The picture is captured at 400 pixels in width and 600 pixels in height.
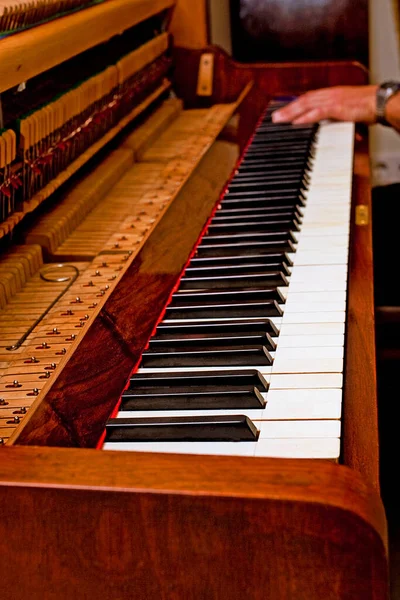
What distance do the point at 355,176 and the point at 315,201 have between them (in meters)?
0.50

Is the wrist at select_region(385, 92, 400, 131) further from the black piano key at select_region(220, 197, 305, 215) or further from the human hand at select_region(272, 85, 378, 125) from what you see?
the black piano key at select_region(220, 197, 305, 215)

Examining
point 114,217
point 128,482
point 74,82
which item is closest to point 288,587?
point 128,482

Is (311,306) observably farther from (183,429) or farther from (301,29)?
(301,29)

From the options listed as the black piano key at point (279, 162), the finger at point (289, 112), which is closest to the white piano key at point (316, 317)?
the black piano key at point (279, 162)

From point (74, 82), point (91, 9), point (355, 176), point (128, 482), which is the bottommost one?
point (355, 176)

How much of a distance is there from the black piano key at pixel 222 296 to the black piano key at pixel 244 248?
26cm

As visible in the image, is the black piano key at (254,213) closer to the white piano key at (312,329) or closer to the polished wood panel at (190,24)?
the white piano key at (312,329)

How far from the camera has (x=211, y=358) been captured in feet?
5.31

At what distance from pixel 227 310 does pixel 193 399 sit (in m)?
0.41

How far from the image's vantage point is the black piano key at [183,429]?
1322 millimetres

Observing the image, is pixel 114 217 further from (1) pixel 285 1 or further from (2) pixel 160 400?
(1) pixel 285 1

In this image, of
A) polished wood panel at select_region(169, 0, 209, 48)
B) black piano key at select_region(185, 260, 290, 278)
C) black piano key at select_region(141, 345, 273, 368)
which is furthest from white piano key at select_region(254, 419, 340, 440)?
polished wood panel at select_region(169, 0, 209, 48)

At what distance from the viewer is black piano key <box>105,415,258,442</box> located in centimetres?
132

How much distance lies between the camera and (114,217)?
248 cm
